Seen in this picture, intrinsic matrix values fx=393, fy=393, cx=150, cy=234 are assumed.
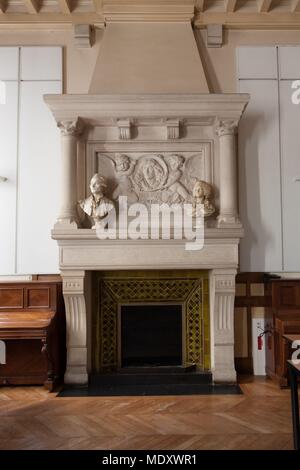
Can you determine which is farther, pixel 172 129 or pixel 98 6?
pixel 98 6

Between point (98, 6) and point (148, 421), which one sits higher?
point (98, 6)

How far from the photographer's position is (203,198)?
4508 millimetres

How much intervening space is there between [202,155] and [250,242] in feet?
4.00

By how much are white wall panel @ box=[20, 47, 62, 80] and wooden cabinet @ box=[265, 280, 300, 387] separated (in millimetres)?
3726

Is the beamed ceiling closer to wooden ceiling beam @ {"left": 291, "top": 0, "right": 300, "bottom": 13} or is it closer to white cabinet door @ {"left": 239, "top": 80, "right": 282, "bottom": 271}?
wooden ceiling beam @ {"left": 291, "top": 0, "right": 300, "bottom": 13}

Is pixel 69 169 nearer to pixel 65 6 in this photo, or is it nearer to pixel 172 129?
pixel 172 129

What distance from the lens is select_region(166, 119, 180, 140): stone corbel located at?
14.9 feet

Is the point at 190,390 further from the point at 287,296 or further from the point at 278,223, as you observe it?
the point at 278,223

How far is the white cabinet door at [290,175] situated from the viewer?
191 inches

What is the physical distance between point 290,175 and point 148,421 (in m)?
3.32

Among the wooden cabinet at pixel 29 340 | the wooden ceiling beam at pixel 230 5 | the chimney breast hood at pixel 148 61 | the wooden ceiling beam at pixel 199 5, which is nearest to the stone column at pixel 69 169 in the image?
the chimney breast hood at pixel 148 61

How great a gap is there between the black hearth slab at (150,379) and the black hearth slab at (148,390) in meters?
0.07

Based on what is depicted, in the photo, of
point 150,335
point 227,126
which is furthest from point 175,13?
point 150,335

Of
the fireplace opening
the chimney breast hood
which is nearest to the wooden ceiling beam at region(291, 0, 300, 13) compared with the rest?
the chimney breast hood
